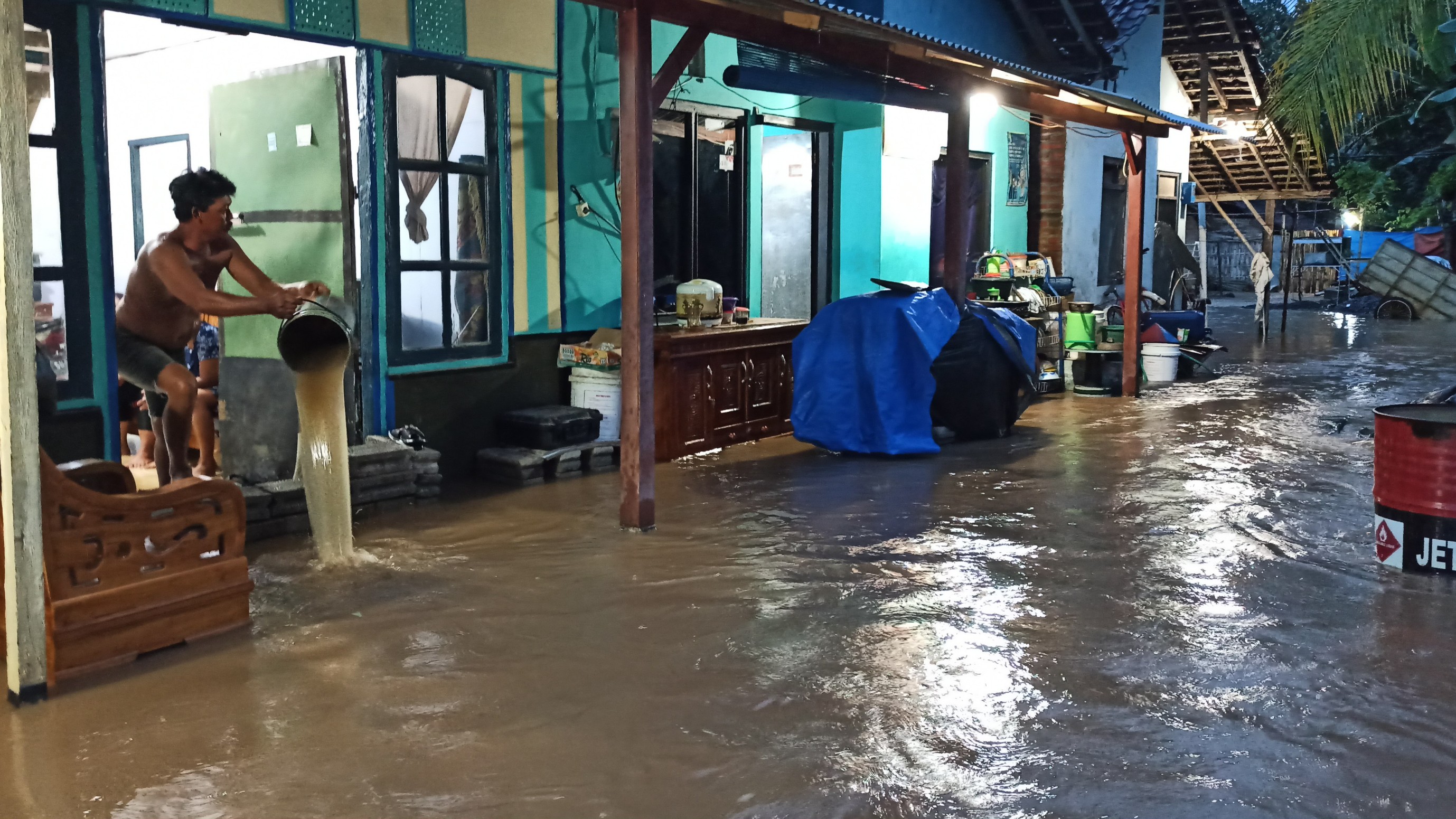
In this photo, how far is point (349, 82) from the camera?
6746 mm

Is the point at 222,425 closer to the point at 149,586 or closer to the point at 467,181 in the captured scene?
the point at 467,181

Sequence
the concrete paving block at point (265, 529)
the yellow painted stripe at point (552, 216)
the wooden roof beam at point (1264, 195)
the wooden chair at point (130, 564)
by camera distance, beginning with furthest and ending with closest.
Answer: the wooden roof beam at point (1264, 195)
the yellow painted stripe at point (552, 216)
the concrete paving block at point (265, 529)
the wooden chair at point (130, 564)

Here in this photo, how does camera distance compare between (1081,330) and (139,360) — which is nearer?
(139,360)

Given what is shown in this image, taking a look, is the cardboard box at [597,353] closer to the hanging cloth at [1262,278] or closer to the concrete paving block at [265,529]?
the concrete paving block at [265,529]

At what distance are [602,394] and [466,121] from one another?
6.54ft

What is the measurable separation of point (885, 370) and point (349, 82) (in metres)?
4.03

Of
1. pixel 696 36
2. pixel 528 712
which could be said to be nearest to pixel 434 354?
pixel 696 36

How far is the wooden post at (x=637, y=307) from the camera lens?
20.0 feet

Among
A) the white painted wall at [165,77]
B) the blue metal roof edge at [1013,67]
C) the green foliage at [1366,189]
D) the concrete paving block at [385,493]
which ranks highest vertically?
the green foliage at [1366,189]

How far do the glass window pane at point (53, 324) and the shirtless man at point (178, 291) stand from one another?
10.2 inches

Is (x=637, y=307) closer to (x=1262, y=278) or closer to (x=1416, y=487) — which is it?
(x=1416, y=487)

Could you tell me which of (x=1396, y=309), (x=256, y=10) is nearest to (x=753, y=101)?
(x=256, y=10)

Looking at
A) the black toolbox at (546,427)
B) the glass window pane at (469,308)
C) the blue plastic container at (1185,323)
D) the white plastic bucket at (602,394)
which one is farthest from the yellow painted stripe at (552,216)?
the blue plastic container at (1185,323)

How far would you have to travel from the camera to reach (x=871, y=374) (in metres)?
8.55
